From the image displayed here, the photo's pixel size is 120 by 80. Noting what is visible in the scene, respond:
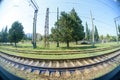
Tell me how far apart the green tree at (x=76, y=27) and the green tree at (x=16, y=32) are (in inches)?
23.6

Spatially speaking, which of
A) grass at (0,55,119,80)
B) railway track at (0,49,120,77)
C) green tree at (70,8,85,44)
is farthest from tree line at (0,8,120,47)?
grass at (0,55,119,80)

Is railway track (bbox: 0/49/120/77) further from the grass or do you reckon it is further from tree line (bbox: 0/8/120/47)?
tree line (bbox: 0/8/120/47)

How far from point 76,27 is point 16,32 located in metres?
0.72

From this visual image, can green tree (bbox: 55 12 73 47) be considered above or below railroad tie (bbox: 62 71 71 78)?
above

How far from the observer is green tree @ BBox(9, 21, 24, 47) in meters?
1.81

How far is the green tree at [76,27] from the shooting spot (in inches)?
65.2

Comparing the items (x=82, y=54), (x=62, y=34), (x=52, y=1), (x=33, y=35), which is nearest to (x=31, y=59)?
(x=33, y=35)

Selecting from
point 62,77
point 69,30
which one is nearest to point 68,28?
point 69,30

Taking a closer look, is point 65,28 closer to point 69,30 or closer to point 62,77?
point 69,30

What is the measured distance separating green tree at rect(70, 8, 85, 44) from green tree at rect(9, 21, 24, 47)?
599mm

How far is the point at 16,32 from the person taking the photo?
6.04 feet

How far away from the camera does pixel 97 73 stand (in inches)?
70.6

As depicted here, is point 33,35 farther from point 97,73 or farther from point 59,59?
point 97,73

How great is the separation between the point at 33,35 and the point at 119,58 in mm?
1338
